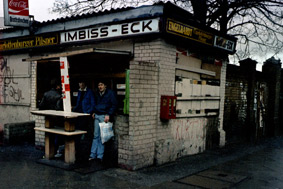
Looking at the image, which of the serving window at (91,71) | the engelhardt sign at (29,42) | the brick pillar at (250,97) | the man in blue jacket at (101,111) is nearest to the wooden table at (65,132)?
the man in blue jacket at (101,111)

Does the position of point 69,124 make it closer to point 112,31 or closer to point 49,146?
point 49,146

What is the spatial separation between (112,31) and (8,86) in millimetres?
4934

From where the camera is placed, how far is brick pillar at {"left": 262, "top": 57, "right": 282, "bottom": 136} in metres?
12.2

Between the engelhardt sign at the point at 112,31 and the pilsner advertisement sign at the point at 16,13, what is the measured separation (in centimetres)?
141

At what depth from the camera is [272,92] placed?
40.7 feet

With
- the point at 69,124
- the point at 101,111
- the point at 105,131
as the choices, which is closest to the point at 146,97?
the point at 101,111

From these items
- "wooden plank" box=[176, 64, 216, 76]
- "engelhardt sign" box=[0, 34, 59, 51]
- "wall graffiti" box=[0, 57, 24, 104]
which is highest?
"engelhardt sign" box=[0, 34, 59, 51]

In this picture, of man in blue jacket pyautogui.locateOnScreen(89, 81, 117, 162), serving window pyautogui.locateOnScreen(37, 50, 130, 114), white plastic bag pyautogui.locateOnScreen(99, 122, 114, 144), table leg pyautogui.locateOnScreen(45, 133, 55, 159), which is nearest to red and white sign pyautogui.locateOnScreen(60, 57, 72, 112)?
serving window pyautogui.locateOnScreen(37, 50, 130, 114)

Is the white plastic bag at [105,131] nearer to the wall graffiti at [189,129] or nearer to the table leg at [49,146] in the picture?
the table leg at [49,146]

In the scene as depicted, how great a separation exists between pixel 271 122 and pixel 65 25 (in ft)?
32.2

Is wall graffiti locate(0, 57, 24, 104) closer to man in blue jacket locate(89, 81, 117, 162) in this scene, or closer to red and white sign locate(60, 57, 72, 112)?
red and white sign locate(60, 57, 72, 112)

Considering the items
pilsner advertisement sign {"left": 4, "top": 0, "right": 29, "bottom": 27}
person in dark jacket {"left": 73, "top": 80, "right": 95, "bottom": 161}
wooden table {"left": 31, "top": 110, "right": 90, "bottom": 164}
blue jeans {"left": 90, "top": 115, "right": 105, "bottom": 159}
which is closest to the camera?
wooden table {"left": 31, "top": 110, "right": 90, "bottom": 164}

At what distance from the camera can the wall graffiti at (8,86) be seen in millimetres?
9078

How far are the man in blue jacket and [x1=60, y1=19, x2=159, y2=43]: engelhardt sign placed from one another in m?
1.40
